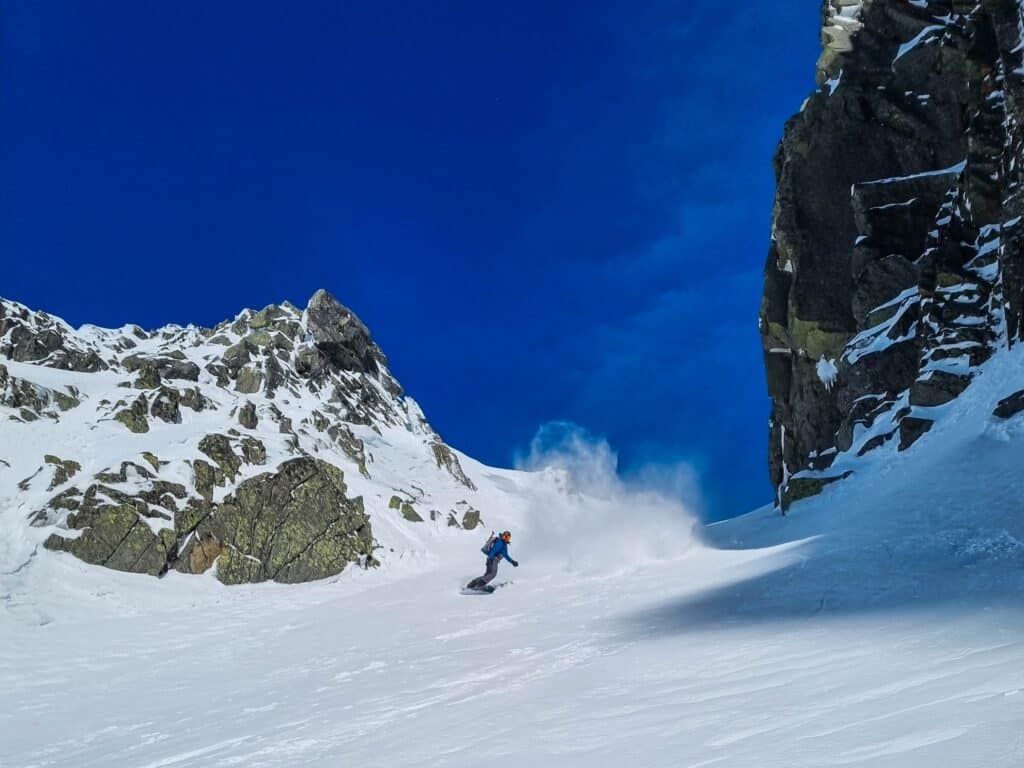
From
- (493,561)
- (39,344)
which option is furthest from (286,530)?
(39,344)

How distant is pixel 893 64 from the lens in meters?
36.9

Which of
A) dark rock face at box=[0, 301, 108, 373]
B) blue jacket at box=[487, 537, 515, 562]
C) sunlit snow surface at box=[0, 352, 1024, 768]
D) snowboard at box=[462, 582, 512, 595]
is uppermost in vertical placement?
dark rock face at box=[0, 301, 108, 373]

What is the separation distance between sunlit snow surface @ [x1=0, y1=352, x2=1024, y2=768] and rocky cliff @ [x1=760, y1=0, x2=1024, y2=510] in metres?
3.16

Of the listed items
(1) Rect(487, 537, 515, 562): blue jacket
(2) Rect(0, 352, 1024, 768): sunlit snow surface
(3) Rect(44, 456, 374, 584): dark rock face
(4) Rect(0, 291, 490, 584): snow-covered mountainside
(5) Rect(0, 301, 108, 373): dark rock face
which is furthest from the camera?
(5) Rect(0, 301, 108, 373): dark rock face

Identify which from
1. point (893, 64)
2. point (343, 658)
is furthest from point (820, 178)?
point (343, 658)

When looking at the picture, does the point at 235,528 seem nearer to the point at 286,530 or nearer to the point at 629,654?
the point at 286,530

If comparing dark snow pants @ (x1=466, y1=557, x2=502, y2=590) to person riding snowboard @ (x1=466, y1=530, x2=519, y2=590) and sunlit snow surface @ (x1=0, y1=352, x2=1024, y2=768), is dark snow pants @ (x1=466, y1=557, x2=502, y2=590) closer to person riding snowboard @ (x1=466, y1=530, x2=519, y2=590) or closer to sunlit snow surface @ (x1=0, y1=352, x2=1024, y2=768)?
person riding snowboard @ (x1=466, y1=530, x2=519, y2=590)

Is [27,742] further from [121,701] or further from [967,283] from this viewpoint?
[967,283]

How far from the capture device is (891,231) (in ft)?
102

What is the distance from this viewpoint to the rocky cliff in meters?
23.7

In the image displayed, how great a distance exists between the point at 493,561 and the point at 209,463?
727 inches

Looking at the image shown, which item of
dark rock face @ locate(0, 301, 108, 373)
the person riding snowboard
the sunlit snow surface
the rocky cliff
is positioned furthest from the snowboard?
dark rock face @ locate(0, 301, 108, 373)

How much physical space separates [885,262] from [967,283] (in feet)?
18.9

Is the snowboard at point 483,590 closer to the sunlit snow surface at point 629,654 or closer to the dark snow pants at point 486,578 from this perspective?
the dark snow pants at point 486,578
